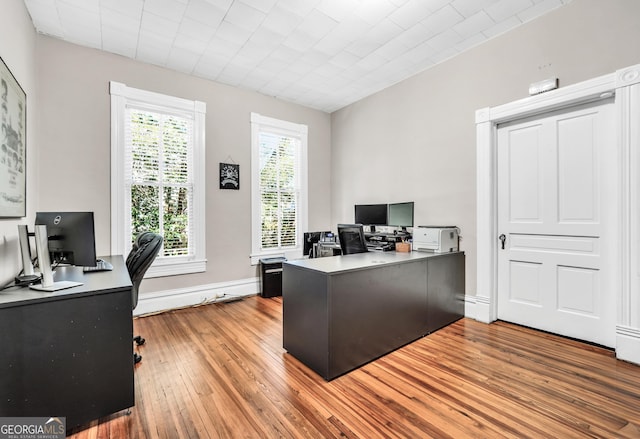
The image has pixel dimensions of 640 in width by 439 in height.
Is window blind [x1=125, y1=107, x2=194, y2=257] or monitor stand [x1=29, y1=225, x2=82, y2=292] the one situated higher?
window blind [x1=125, y1=107, x2=194, y2=257]

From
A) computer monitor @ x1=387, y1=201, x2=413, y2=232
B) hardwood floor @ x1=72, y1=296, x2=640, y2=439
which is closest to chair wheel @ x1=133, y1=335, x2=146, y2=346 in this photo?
hardwood floor @ x1=72, y1=296, x2=640, y2=439

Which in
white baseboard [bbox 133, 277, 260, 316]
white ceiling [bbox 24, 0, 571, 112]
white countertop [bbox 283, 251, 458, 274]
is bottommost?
white baseboard [bbox 133, 277, 260, 316]

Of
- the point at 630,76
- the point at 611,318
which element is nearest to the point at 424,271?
the point at 611,318

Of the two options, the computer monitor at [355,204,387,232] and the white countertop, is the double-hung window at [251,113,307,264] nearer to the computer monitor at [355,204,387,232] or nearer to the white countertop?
the computer monitor at [355,204,387,232]

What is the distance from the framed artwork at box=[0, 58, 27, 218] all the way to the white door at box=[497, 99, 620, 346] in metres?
4.38

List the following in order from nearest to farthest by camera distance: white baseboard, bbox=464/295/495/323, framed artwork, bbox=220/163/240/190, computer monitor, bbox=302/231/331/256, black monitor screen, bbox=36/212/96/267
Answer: black monitor screen, bbox=36/212/96/267, white baseboard, bbox=464/295/495/323, framed artwork, bbox=220/163/240/190, computer monitor, bbox=302/231/331/256

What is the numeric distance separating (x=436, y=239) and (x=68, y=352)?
10.7 feet

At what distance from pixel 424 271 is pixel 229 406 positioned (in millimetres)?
2099

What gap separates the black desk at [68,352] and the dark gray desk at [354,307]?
3.91 feet

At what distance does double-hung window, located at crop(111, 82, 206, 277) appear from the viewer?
11.5ft

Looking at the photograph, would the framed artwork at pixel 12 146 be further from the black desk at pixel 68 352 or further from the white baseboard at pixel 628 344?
the white baseboard at pixel 628 344

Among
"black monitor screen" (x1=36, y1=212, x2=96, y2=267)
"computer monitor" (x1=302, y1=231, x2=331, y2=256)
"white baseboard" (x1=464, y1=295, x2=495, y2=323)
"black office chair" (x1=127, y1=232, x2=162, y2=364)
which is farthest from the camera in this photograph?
"computer monitor" (x1=302, y1=231, x2=331, y2=256)

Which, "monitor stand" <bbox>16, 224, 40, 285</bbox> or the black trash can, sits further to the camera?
the black trash can

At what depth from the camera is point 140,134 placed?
3682 millimetres
